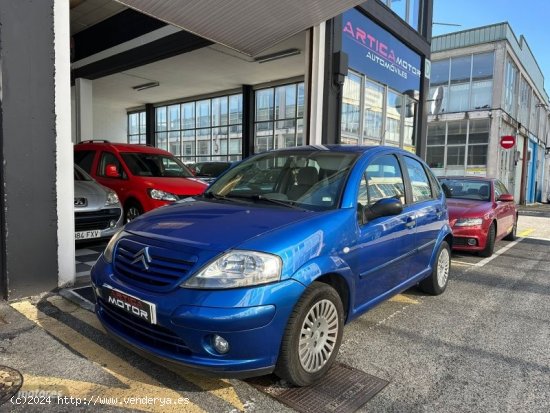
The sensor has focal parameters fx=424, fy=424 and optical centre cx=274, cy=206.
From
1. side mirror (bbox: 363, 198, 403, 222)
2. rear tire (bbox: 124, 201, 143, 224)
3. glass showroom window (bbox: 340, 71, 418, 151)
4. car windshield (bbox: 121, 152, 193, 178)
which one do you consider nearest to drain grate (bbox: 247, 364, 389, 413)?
side mirror (bbox: 363, 198, 403, 222)

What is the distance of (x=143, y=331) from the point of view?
272cm

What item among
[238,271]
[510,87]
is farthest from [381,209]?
[510,87]

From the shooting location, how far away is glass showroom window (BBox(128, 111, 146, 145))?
77.4ft

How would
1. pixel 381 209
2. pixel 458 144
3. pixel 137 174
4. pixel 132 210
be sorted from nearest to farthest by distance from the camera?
pixel 381 209, pixel 132 210, pixel 137 174, pixel 458 144

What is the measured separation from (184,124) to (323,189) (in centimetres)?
1923

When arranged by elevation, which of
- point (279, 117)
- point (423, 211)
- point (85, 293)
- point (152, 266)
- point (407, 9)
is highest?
point (407, 9)

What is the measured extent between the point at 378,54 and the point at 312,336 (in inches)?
421

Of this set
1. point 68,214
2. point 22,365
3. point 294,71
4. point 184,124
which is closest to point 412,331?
point 22,365

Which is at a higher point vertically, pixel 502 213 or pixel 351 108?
pixel 351 108

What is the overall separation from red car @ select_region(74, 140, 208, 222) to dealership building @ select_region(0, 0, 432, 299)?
109 centimetres

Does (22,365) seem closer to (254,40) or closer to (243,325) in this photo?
(243,325)

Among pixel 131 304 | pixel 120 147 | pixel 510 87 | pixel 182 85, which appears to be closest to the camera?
pixel 131 304

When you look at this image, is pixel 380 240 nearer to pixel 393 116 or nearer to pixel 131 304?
pixel 131 304

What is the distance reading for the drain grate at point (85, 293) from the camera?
4373mm
